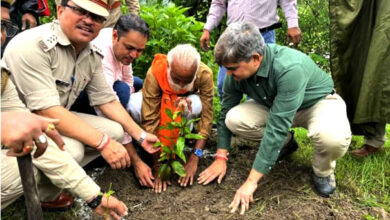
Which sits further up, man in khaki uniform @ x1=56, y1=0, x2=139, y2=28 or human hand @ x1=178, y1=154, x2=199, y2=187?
man in khaki uniform @ x1=56, y1=0, x2=139, y2=28

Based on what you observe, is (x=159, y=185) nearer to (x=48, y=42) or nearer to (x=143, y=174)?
(x=143, y=174)

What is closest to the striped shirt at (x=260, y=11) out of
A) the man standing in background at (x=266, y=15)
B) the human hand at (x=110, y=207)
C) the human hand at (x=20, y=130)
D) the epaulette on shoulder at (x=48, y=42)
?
the man standing in background at (x=266, y=15)

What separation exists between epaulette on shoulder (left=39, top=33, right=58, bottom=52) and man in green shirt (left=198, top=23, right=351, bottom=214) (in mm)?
1065

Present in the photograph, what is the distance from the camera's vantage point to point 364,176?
3.06 meters

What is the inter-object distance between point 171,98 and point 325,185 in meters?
1.37

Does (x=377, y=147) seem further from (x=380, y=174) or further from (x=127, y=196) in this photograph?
(x=127, y=196)

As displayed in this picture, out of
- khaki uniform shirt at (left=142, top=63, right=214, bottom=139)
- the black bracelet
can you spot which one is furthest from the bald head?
the black bracelet

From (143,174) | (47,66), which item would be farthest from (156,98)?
(47,66)

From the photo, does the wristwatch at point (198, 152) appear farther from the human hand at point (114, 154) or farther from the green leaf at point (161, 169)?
the human hand at point (114, 154)

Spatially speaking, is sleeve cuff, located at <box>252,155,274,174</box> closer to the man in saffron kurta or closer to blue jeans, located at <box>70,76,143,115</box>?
the man in saffron kurta

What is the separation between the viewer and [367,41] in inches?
124

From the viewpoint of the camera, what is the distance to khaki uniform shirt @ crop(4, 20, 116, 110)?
7.76 feet

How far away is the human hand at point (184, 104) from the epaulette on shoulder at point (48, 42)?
106 cm

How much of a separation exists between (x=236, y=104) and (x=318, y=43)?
5.61 m
